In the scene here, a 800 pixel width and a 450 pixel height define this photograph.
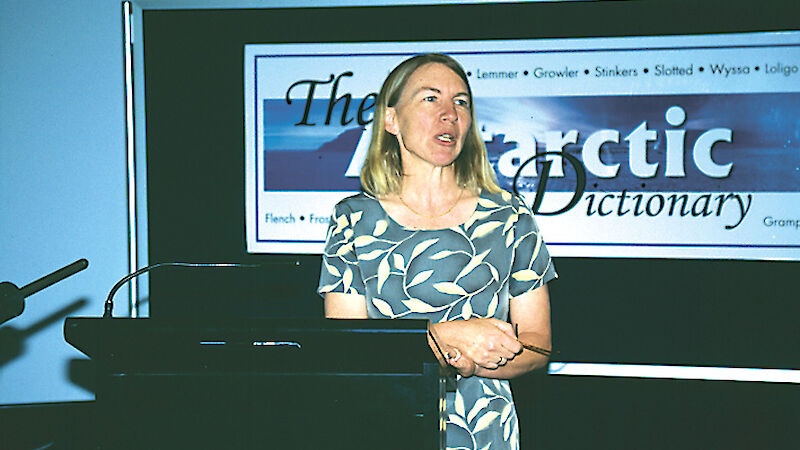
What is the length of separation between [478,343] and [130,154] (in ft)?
7.20

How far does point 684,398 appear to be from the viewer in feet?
8.40

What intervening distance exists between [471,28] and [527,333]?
1606 millimetres

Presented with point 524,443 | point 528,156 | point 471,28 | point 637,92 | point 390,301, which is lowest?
point 524,443

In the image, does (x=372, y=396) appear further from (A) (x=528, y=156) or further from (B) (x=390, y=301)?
(A) (x=528, y=156)

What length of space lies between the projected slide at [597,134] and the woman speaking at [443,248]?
3.77 ft

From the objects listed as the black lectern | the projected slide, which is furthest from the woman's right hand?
the projected slide

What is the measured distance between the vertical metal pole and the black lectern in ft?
6.97

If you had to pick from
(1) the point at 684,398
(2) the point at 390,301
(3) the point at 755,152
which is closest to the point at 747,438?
(1) the point at 684,398

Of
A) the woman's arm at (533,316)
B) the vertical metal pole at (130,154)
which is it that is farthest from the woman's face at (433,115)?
the vertical metal pole at (130,154)

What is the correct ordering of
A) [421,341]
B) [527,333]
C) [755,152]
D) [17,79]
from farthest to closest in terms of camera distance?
1. [17,79]
2. [755,152]
3. [527,333]
4. [421,341]

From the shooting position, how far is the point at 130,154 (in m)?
2.73

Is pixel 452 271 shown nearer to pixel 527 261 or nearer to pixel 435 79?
pixel 527 261

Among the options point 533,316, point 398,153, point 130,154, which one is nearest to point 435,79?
point 398,153

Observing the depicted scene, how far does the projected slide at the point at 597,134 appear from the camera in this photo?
247 cm
